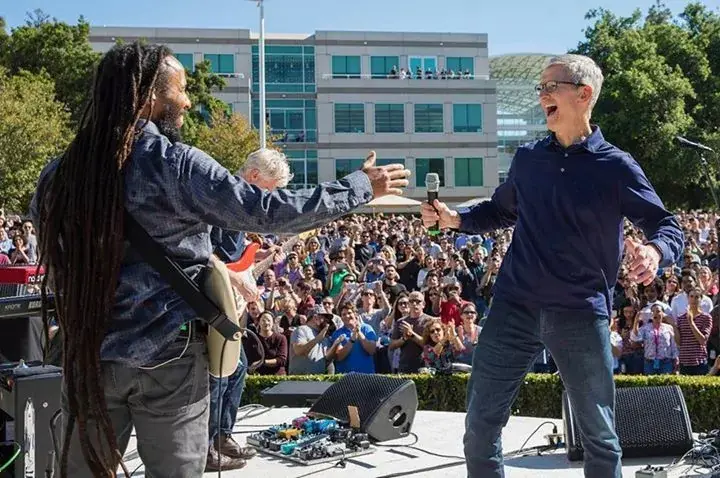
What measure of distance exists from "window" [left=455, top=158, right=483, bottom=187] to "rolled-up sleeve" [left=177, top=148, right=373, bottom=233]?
4767 centimetres

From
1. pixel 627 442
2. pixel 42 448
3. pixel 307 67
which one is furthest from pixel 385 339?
pixel 307 67

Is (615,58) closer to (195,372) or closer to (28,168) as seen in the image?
(28,168)

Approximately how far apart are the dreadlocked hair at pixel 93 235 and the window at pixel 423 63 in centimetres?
4943

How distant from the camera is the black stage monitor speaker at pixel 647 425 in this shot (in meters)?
4.99

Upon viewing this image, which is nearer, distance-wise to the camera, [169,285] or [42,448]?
[169,285]

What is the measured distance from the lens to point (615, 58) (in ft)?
123

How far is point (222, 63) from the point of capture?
4847 cm

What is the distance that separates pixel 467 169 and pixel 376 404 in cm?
4507

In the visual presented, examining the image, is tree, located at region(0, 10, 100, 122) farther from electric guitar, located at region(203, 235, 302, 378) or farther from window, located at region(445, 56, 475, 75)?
electric guitar, located at region(203, 235, 302, 378)

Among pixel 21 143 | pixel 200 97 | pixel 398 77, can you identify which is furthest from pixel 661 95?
pixel 21 143

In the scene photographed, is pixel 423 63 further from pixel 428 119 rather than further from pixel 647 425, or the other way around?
pixel 647 425

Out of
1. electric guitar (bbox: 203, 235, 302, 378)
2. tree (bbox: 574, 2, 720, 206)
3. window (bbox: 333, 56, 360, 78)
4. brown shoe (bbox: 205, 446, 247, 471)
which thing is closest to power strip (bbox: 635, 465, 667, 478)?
brown shoe (bbox: 205, 446, 247, 471)

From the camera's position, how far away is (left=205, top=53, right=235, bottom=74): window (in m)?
48.3

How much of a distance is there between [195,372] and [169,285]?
0.28 m
